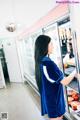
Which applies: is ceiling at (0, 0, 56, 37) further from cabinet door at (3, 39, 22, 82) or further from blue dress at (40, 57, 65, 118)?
blue dress at (40, 57, 65, 118)

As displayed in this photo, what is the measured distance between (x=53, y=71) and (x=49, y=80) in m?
0.13

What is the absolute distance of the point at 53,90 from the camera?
2.71 meters

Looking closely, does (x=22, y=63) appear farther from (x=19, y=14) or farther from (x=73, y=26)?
(x=73, y=26)

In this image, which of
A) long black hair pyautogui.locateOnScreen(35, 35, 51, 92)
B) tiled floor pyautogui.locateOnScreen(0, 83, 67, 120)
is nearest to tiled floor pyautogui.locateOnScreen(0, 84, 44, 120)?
tiled floor pyautogui.locateOnScreen(0, 83, 67, 120)

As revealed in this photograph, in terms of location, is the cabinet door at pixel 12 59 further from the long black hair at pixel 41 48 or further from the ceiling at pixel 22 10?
the long black hair at pixel 41 48

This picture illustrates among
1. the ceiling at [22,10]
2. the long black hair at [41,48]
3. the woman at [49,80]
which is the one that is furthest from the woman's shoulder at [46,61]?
the ceiling at [22,10]

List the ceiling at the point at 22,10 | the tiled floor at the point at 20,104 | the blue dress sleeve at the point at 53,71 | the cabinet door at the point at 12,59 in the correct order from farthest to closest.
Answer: the cabinet door at the point at 12,59 → the ceiling at the point at 22,10 → the tiled floor at the point at 20,104 → the blue dress sleeve at the point at 53,71

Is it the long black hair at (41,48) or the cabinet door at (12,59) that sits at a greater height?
the long black hair at (41,48)

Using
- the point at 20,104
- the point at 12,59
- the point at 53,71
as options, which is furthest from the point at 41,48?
the point at 12,59

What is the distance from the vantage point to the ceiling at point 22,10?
575 cm

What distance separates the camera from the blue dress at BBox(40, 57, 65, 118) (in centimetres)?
263

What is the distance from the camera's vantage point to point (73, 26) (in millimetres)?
2404

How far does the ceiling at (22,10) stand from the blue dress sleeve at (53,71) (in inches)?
111

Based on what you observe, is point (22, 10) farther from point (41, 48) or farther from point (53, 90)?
point (53, 90)
